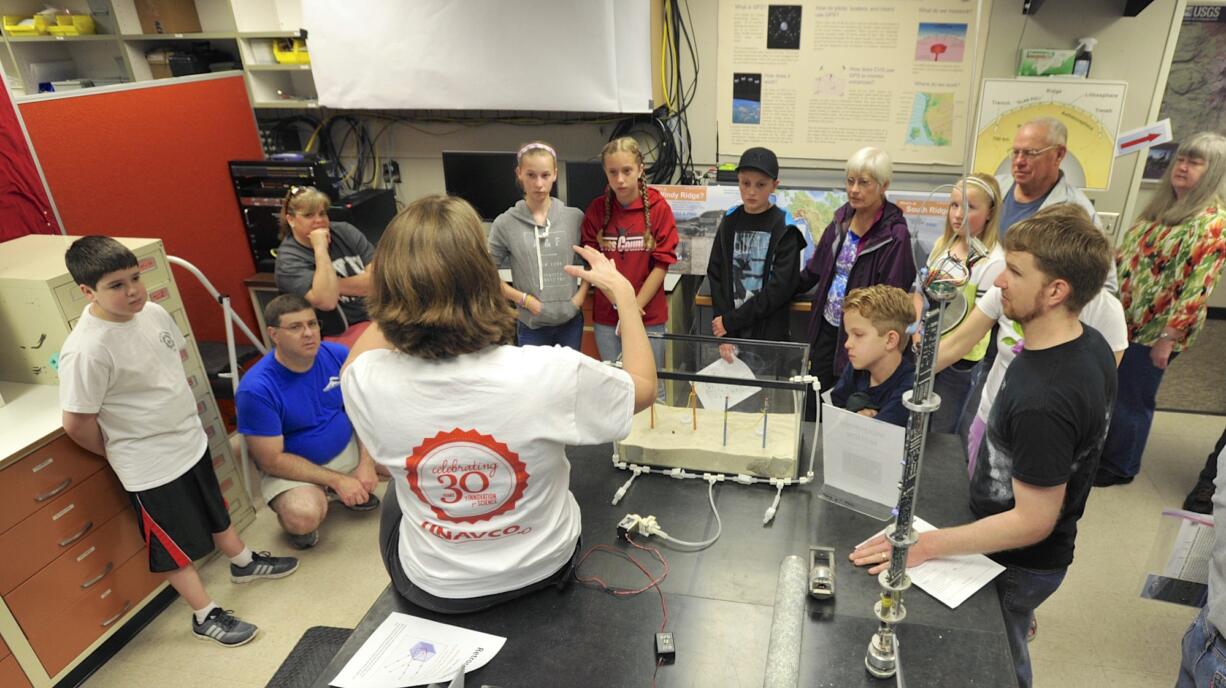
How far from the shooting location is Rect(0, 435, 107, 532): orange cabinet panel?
1.96 m

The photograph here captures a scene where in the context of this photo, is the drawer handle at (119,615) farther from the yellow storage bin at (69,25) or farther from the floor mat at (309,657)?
the yellow storage bin at (69,25)

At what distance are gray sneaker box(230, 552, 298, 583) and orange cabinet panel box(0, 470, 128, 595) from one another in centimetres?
50

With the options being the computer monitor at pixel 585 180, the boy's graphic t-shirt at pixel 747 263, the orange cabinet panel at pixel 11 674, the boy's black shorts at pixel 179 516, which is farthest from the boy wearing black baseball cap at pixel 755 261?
the orange cabinet panel at pixel 11 674

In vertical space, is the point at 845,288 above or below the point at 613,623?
above

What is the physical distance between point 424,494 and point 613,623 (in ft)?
1.40

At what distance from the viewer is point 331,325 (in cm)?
310

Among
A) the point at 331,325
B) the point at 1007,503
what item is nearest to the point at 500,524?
the point at 1007,503

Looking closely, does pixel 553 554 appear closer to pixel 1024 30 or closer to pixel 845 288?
pixel 845 288

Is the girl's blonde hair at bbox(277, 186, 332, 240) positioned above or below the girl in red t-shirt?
above

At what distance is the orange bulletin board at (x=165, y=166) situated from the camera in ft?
9.99

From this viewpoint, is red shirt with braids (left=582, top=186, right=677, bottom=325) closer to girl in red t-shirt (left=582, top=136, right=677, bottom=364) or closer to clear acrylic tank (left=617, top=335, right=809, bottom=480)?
girl in red t-shirt (left=582, top=136, right=677, bottom=364)

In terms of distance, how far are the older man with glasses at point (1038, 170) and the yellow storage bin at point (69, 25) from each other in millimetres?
4966

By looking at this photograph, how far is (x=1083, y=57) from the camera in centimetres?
321

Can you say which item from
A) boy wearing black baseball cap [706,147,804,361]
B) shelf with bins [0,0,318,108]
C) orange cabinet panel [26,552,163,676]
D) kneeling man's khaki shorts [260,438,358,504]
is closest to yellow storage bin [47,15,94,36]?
shelf with bins [0,0,318,108]
